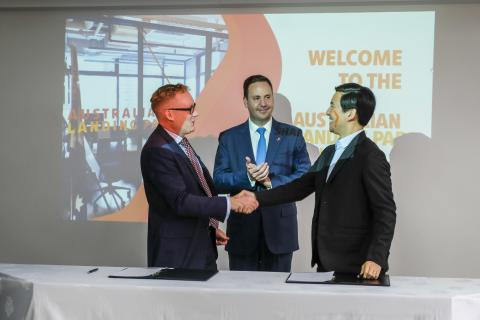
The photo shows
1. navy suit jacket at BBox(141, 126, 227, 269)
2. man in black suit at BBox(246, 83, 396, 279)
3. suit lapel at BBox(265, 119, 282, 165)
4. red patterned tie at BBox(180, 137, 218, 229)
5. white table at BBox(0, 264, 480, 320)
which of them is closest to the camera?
white table at BBox(0, 264, 480, 320)

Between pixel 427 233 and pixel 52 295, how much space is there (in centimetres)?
317

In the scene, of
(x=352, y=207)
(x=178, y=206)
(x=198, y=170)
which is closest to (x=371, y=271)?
(x=352, y=207)

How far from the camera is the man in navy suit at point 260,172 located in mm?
4352

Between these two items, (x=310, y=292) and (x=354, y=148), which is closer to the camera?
(x=310, y=292)

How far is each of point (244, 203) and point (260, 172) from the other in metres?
0.88

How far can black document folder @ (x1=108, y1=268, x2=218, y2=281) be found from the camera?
101 inches

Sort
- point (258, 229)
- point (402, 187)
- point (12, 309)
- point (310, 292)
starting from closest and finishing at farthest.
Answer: point (310, 292), point (12, 309), point (258, 229), point (402, 187)

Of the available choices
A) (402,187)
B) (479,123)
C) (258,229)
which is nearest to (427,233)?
(402,187)

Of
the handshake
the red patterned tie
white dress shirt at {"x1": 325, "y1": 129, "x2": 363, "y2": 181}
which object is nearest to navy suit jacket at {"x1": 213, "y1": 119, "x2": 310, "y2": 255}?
the handshake

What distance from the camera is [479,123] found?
15.1ft

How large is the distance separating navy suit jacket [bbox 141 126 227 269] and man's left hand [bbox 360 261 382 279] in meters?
0.99

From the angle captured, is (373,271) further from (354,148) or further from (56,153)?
→ (56,153)

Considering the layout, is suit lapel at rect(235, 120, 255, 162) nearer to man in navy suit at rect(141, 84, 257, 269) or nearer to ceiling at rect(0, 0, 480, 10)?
ceiling at rect(0, 0, 480, 10)

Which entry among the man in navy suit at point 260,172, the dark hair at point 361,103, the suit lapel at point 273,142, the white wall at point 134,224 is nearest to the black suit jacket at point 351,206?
the dark hair at point 361,103
